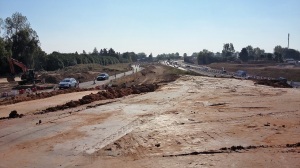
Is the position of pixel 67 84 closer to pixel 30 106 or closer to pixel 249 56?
pixel 30 106

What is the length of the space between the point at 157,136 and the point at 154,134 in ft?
1.46

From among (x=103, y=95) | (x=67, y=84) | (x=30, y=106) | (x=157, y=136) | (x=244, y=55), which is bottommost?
(x=157, y=136)

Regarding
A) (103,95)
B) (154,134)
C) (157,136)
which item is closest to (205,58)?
(103,95)

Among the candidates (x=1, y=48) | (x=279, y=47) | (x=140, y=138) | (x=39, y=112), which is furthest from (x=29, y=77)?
(x=279, y=47)

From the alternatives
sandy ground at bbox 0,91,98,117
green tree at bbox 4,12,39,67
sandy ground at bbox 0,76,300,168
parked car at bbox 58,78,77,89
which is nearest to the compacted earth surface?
sandy ground at bbox 0,76,300,168

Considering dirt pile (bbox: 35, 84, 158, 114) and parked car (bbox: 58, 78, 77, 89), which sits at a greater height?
parked car (bbox: 58, 78, 77, 89)

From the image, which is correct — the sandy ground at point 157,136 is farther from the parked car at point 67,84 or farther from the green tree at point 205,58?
the green tree at point 205,58

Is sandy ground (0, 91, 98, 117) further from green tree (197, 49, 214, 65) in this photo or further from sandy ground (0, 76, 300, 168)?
green tree (197, 49, 214, 65)

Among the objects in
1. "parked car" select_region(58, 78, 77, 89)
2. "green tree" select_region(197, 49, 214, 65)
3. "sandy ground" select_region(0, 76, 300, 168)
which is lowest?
"sandy ground" select_region(0, 76, 300, 168)

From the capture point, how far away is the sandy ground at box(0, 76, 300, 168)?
1295 cm

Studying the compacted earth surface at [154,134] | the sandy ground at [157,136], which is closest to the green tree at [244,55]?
the compacted earth surface at [154,134]

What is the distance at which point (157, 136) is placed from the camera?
16578 mm

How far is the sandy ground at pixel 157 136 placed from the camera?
12.9 m

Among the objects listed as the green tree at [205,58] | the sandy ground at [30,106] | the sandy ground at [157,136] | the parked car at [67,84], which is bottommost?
the sandy ground at [157,136]
